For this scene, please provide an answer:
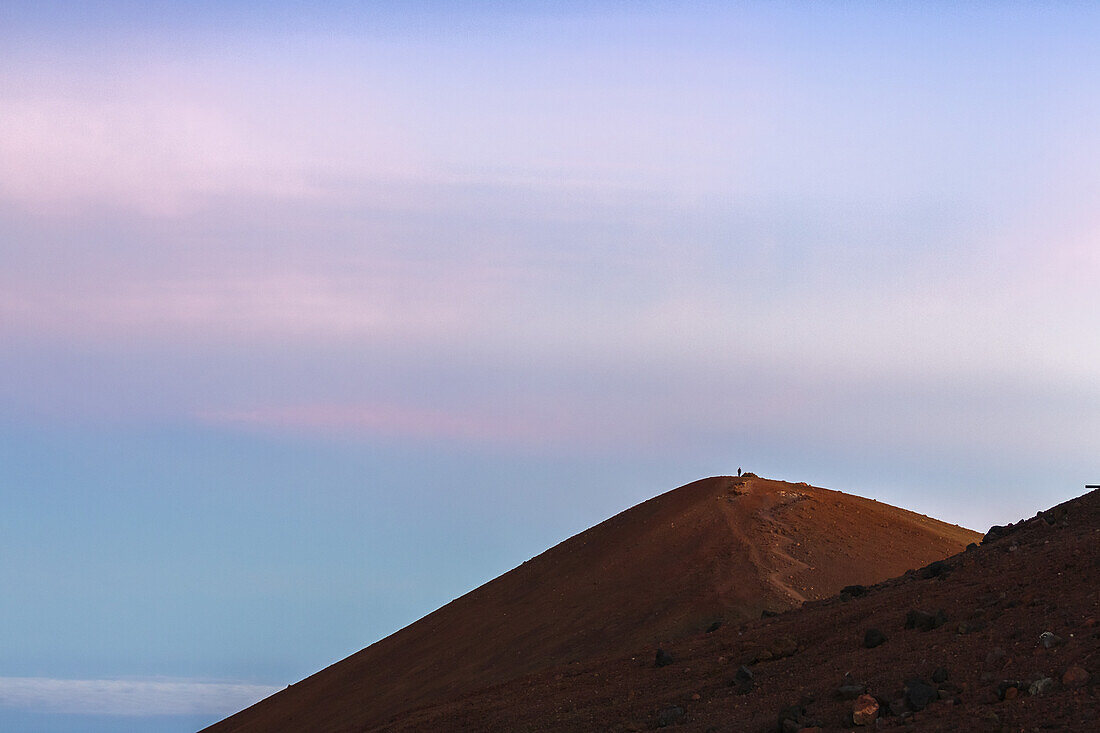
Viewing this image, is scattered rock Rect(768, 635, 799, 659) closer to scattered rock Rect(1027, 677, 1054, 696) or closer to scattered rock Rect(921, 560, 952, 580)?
scattered rock Rect(921, 560, 952, 580)

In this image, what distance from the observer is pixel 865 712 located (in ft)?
50.0

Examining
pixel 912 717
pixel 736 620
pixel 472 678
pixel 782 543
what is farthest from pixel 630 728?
pixel 782 543

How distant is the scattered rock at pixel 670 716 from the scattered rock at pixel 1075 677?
608 cm

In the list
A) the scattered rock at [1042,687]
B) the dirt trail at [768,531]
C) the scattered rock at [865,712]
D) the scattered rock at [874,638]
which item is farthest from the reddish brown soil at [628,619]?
the scattered rock at [1042,687]

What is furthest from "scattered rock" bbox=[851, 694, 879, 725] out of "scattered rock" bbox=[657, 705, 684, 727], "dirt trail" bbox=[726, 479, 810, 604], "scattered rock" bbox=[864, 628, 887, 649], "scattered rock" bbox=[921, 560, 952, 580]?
"dirt trail" bbox=[726, 479, 810, 604]

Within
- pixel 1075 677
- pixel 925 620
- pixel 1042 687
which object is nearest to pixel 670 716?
pixel 925 620

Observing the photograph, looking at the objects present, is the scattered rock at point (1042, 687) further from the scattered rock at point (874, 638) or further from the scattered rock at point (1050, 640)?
the scattered rock at point (874, 638)

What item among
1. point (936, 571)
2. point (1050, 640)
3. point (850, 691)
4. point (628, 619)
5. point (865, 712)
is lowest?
point (865, 712)

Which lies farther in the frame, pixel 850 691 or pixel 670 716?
pixel 670 716

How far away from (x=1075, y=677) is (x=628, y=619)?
15.3 m

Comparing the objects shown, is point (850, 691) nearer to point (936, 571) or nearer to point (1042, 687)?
point (1042, 687)

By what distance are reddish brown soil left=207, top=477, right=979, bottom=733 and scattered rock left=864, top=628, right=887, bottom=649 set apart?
107cm

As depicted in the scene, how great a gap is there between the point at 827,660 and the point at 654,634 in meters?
8.64

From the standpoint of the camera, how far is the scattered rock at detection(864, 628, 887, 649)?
18.4 metres
